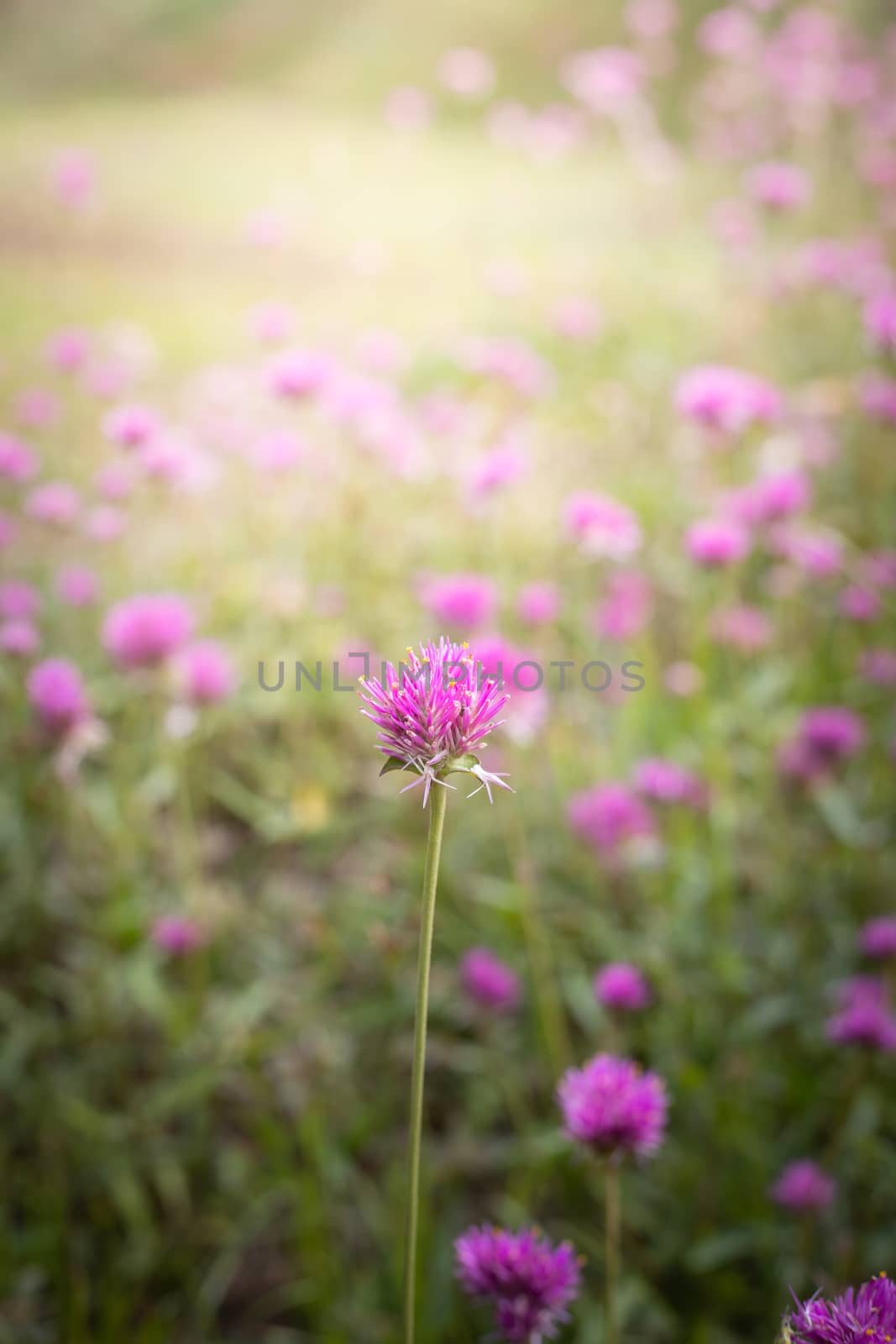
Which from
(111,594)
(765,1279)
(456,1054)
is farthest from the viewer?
(111,594)

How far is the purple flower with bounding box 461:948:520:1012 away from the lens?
2.10 feet

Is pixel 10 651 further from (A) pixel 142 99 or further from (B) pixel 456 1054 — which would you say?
(A) pixel 142 99

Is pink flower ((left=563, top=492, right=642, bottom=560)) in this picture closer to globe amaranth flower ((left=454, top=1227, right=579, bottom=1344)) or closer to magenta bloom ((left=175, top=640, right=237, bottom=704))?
magenta bloom ((left=175, top=640, right=237, bottom=704))

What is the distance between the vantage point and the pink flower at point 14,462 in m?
0.95

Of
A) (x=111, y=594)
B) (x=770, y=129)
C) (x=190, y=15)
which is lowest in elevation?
(x=111, y=594)

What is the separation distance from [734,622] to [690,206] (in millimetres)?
1470

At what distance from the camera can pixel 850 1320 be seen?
0.79ft

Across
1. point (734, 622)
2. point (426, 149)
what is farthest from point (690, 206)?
point (734, 622)

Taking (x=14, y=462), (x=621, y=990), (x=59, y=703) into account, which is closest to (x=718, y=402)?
(x=621, y=990)

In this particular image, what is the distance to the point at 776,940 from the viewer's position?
29.8 inches

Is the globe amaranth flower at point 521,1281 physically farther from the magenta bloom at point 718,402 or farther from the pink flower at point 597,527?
the magenta bloom at point 718,402

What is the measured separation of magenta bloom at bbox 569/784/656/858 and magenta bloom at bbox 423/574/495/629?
0.20 meters

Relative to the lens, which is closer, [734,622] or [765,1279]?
[765,1279]

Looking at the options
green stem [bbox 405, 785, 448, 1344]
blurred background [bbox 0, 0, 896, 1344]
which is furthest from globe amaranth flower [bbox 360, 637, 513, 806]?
blurred background [bbox 0, 0, 896, 1344]
